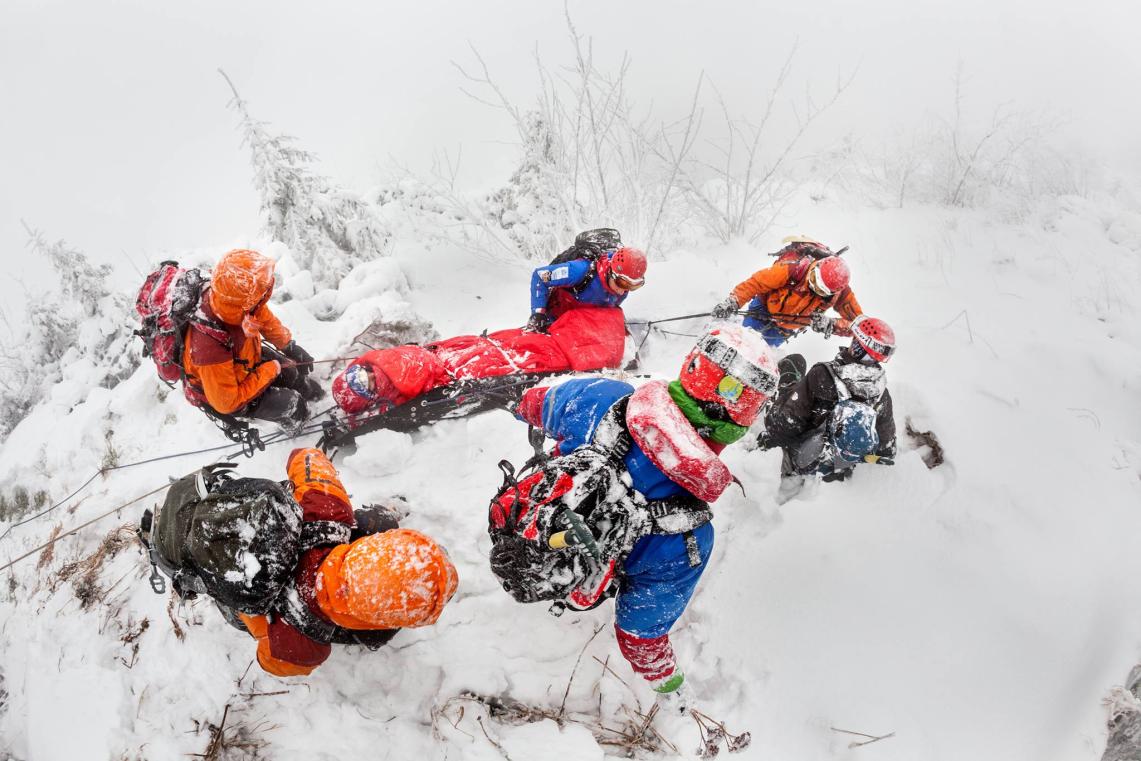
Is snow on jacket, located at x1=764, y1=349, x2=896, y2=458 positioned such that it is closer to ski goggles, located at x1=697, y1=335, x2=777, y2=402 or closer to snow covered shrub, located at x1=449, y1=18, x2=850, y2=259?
ski goggles, located at x1=697, y1=335, x2=777, y2=402

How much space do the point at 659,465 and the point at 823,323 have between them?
2965mm

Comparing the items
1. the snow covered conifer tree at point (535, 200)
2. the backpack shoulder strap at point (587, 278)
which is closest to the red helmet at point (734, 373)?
the backpack shoulder strap at point (587, 278)

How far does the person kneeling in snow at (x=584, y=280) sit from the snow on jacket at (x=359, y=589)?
2.74m

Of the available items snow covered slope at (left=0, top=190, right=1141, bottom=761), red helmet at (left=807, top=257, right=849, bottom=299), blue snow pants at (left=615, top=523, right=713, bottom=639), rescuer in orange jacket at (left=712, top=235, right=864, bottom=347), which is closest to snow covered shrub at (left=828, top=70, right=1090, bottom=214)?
snow covered slope at (left=0, top=190, right=1141, bottom=761)

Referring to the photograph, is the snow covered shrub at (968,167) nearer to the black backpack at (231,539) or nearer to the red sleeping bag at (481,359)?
the red sleeping bag at (481,359)

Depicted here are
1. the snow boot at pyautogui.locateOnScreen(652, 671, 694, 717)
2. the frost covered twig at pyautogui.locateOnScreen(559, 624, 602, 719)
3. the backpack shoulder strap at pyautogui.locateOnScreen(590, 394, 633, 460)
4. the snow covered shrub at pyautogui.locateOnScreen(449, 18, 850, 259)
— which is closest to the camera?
the backpack shoulder strap at pyautogui.locateOnScreen(590, 394, 633, 460)

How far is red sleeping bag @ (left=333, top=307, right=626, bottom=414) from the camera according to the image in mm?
3771

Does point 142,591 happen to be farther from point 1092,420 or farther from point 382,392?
point 1092,420

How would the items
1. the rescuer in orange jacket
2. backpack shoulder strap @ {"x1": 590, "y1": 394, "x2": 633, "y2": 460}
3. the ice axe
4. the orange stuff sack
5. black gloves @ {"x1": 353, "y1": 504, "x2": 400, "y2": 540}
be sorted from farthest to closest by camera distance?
the rescuer in orange jacket, black gloves @ {"x1": 353, "y1": 504, "x2": 400, "y2": 540}, backpack shoulder strap @ {"x1": 590, "y1": 394, "x2": 633, "y2": 460}, the orange stuff sack, the ice axe

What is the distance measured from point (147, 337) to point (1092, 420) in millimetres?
6328

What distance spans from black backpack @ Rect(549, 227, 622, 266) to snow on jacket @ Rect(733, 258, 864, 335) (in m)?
1.20

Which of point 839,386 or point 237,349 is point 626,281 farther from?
point 237,349

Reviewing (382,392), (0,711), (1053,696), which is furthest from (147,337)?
(1053,696)

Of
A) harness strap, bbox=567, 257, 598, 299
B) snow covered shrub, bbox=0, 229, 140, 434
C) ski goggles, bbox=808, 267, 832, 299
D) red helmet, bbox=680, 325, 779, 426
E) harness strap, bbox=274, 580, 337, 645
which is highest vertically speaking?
red helmet, bbox=680, 325, 779, 426
